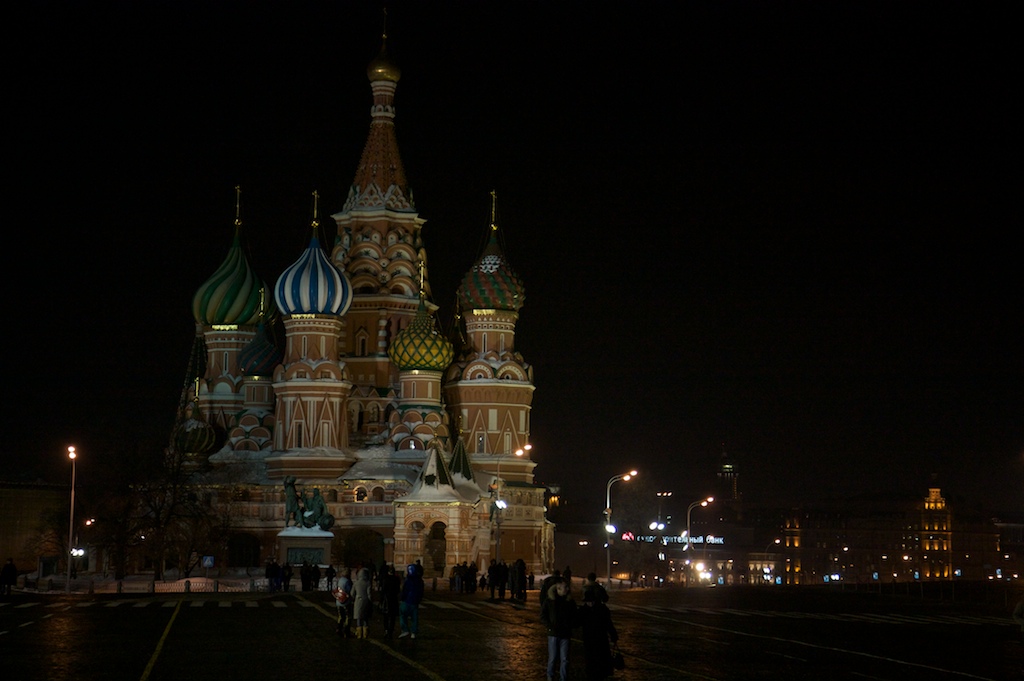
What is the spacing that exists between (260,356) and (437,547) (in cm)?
1552

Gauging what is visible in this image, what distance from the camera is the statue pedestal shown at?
6944 centimetres

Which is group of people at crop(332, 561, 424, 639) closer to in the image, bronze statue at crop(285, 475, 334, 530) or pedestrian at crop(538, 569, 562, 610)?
pedestrian at crop(538, 569, 562, 610)

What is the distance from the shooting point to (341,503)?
79.9 meters

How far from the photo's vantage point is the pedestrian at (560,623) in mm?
20734

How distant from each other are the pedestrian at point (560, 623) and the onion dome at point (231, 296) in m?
70.6

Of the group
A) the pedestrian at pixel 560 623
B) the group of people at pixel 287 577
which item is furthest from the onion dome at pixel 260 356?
the pedestrian at pixel 560 623

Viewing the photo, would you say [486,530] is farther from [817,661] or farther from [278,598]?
[817,661]

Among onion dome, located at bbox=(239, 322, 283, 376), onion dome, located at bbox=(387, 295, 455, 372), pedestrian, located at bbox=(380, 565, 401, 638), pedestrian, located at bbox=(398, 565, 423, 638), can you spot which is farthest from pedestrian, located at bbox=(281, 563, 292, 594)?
onion dome, located at bbox=(239, 322, 283, 376)

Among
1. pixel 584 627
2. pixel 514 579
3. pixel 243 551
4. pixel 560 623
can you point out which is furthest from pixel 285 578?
pixel 584 627

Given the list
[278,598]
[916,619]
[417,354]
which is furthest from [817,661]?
[417,354]

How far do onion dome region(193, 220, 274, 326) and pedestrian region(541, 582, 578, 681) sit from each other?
7063 centimetres

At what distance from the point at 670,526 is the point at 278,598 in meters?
116

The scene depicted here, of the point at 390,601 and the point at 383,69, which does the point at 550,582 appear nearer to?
the point at 390,601

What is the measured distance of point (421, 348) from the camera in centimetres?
8281
